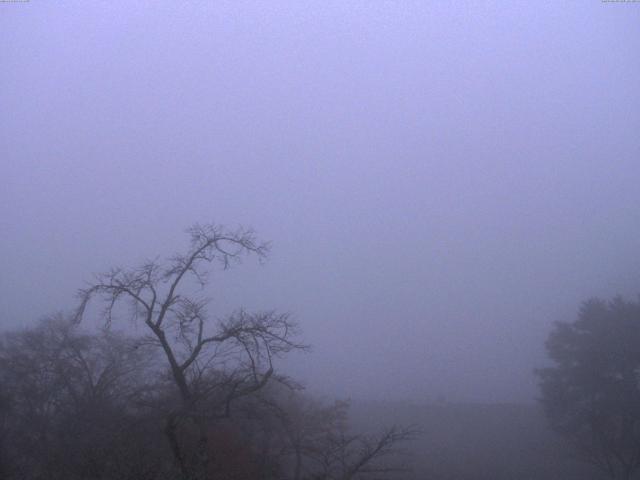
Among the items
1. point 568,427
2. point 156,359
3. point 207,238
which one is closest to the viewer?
point 207,238

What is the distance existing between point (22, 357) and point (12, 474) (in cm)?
961

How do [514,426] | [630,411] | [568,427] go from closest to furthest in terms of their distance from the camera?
[630,411] < [568,427] < [514,426]

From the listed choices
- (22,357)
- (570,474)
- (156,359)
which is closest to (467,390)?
(570,474)

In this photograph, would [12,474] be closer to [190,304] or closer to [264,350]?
[190,304]

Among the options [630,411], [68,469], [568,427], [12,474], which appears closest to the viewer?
[68,469]

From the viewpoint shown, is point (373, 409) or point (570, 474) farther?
point (373, 409)

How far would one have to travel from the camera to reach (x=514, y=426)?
116 ft

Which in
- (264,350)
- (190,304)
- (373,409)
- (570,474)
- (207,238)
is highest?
(207,238)

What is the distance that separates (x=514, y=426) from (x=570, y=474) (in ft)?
32.8

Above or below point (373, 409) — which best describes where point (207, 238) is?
above

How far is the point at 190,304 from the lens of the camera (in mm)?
8266

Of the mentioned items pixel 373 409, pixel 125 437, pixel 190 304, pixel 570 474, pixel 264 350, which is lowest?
pixel 570 474

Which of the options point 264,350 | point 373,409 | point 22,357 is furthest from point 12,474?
point 373,409

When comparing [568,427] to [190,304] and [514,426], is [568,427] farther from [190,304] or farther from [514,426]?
[190,304]
